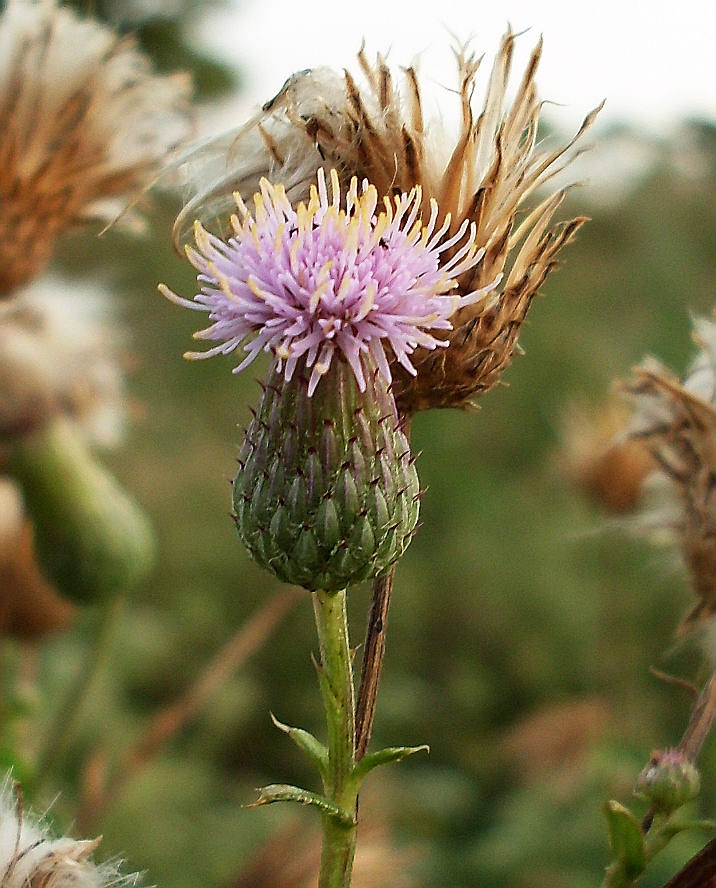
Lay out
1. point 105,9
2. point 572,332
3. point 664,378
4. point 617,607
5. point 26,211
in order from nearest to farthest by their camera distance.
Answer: point 664,378, point 26,211, point 617,607, point 572,332, point 105,9

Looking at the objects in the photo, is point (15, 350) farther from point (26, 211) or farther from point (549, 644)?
point (549, 644)

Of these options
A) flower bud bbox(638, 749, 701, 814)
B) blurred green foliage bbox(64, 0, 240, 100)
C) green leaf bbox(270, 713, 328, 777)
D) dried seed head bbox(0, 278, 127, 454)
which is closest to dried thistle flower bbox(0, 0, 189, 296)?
dried seed head bbox(0, 278, 127, 454)

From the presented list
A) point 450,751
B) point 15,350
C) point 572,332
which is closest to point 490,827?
point 450,751

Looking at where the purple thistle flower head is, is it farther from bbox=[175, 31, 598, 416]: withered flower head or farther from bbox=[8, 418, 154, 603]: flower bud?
bbox=[8, 418, 154, 603]: flower bud

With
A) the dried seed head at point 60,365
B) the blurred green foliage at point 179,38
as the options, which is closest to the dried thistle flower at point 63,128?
the dried seed head at point 60,365

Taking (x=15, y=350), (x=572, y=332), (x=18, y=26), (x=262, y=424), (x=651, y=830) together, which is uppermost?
(x=572, y=332)

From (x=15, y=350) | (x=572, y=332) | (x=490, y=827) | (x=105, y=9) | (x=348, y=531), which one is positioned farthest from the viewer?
(x=105, y=9)

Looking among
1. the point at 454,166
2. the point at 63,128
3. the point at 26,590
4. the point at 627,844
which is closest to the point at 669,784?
the point at 627,844

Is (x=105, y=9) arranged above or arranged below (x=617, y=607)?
above
